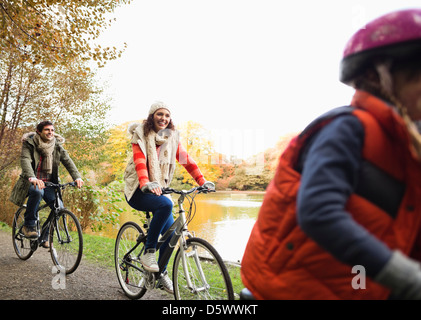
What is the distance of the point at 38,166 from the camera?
208 inches

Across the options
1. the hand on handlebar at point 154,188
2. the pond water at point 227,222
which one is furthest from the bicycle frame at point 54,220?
the pond water at point 227,222

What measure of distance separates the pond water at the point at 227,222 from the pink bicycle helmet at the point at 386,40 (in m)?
6.18

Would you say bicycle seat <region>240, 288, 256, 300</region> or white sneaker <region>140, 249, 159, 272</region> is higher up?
bicycle seat <region>240, 288, 256, 300</region>

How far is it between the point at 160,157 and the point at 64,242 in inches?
89.7

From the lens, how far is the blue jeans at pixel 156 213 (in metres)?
3.37

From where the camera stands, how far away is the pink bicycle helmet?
0.97 m

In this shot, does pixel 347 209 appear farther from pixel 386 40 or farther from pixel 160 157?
pixel 160 157

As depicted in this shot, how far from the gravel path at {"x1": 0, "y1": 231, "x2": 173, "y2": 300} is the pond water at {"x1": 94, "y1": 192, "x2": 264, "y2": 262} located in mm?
2653

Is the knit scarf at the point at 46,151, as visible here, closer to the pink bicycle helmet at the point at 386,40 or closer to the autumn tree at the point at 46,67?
the autumn tree at the point at 46,67

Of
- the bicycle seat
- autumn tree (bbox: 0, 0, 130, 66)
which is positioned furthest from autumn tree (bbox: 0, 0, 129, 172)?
the bicycle seat

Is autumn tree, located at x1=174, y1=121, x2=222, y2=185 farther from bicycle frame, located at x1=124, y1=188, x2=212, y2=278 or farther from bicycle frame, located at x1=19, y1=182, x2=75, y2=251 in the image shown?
bicycle frame, located at x1=124, y1=188, x2=212, y2=278

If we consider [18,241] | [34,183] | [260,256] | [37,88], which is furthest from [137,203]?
[37,88]
